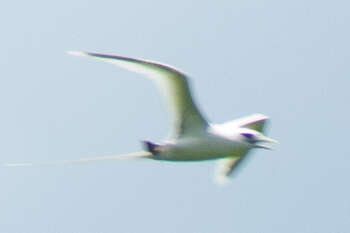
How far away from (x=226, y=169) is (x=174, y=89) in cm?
A: 531

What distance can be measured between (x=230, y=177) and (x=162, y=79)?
5625 millimetres

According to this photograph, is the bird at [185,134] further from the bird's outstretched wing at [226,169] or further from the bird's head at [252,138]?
the bird's outstretched wing at [226,169]

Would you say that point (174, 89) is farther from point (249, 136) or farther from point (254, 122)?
point (254, 122)

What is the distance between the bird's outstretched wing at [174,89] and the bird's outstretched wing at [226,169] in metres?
4.10

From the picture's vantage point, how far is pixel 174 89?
20.0m

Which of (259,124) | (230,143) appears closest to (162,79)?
(230,143)

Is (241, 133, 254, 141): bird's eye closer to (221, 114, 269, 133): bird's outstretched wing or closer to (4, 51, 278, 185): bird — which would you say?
(4, 51, 278, 185): bird

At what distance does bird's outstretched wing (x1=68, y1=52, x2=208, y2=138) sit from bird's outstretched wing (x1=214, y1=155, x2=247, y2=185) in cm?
410

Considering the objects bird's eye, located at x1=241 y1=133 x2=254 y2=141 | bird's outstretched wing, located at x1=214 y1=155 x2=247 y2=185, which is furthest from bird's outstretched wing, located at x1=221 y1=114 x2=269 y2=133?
bird's eye, located at x1=241 y1=133 x2=254 y2=141

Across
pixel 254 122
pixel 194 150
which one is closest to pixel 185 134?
pixel 194 150

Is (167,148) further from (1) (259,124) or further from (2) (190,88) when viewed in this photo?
(1) (259,124)

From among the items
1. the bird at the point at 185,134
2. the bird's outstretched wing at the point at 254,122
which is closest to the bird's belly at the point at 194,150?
the bird at the point at 185,134

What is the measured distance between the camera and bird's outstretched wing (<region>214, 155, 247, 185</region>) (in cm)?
2491

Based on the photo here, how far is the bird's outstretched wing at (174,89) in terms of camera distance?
18.8m
